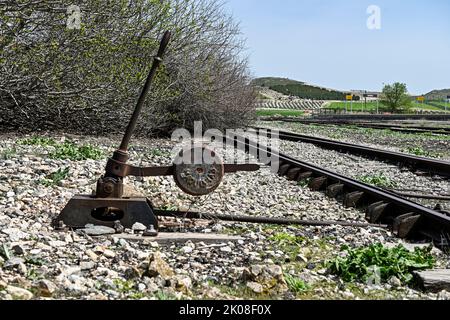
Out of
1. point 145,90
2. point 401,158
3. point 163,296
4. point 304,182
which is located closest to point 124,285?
point 163,296

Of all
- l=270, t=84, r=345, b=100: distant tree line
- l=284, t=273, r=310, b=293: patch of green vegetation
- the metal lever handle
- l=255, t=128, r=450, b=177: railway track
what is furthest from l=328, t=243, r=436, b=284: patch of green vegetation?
l=270, t=84, r=345, b=100: distant tree line

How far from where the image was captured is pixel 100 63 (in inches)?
573

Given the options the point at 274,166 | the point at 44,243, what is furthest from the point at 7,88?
the point at 44,243

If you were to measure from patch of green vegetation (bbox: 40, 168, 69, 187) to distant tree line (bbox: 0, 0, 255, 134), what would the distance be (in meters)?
4.55

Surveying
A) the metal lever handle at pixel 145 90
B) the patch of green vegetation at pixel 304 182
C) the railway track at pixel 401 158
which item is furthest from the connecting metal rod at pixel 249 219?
the railway track at pixel 401 158

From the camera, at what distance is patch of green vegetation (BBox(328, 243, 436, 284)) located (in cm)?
402

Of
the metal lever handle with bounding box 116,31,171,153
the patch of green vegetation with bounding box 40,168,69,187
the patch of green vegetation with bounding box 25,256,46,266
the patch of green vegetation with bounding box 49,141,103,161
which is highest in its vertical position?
the metal lever handle with bounding box 116,31,171,153

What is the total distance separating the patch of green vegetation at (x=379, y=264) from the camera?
4.02 m

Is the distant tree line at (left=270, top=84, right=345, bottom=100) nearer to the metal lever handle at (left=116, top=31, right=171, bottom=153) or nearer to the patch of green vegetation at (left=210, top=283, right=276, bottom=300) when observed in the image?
the metal lever handle at (left=116, top=31, right=171, bottom=153)

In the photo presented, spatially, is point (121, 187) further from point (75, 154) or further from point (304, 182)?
point (304, 182)

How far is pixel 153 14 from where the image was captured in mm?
15641

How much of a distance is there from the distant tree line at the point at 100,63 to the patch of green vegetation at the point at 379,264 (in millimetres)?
8323

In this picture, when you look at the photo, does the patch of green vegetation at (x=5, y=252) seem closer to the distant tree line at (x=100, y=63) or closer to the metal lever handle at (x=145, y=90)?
the metal lever handle at (x=145, y=90)

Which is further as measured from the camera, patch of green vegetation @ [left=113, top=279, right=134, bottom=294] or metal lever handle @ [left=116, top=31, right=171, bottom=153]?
metal lever handle @ [left=116, top=31, right=171, bottom=153]
